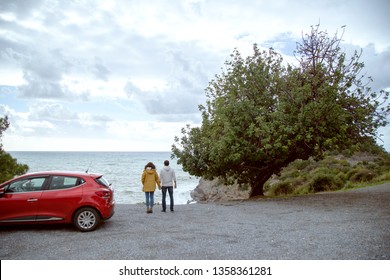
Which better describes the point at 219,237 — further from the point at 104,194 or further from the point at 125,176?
the point at 125,176

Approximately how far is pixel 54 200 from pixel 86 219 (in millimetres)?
1120

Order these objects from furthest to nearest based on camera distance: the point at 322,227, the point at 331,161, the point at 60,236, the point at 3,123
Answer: the point at 331,161 < the point at 3,123 < the point at 322,227 < the point at 60,236

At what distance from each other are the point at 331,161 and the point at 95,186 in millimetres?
37157

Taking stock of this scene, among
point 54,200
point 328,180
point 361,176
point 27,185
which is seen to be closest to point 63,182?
point 54,200

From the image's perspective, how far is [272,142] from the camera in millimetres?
16625

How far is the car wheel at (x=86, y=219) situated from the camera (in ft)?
34.2

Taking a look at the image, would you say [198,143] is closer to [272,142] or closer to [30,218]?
[272,142]

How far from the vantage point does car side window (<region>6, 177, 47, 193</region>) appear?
10.4 m

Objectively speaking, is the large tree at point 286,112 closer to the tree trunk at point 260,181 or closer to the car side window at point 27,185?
the tree trunk at point 260,181

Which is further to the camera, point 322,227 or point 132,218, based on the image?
point 132,218

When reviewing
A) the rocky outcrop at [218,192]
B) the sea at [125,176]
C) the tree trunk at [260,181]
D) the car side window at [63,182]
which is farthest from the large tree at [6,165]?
the rocky outcrop at [218,192]

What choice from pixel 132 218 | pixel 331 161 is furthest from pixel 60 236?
pixel 331 161

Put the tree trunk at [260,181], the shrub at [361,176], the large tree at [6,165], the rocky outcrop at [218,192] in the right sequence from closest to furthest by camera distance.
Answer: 1. the large tree at [6,165]
2. the tree trunk at [260,181]
3. the shrub at [361,176]
4. the rocky outcrop at [218,192]

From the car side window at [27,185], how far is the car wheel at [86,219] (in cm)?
146
